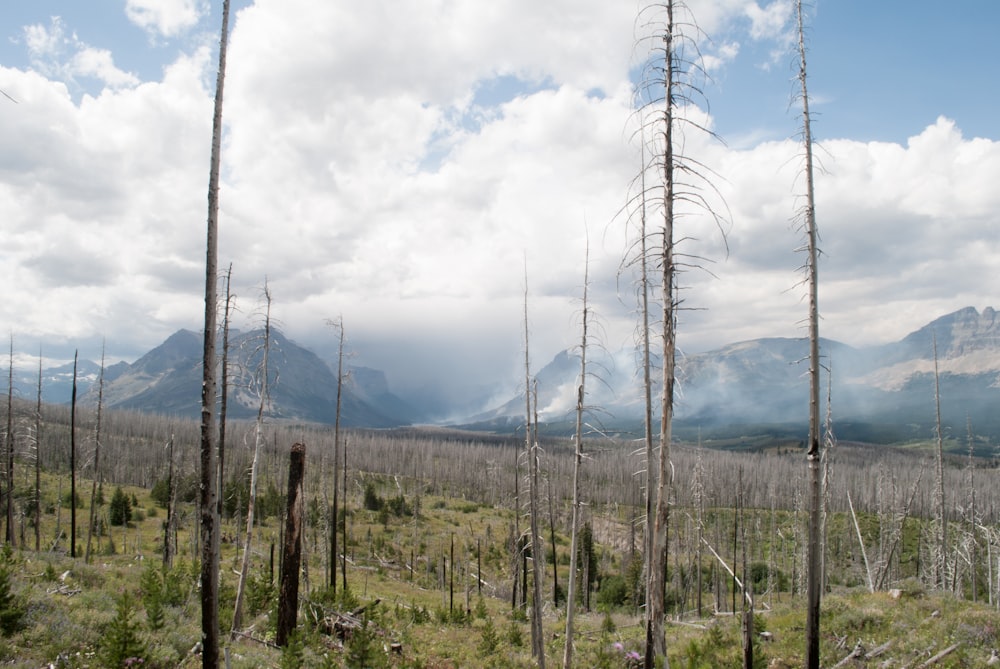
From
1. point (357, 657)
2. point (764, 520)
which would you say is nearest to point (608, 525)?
point (764, 520)

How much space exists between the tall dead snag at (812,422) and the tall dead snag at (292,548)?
1235cm

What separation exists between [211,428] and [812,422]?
47.7 ft

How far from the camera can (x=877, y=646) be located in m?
16.6

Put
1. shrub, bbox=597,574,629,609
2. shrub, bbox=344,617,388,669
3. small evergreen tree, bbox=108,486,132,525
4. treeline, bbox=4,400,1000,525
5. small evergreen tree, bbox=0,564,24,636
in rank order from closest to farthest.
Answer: small evergreen tree, bbox=0,564,24,636 → shrub, bbox=344,617,388,669 → shrub, bbox=597,574,629,609 → small evergreen tree, bbox=108,486,132,525 → treeline, bbox=4,400,1000,525

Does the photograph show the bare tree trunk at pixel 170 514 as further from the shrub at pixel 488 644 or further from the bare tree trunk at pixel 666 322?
the bare tree trunk at pixel 666 322

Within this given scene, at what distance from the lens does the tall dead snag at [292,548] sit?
12.1 meters

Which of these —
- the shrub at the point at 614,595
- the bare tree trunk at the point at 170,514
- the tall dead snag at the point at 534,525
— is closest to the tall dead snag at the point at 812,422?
the tall dead snag at the point at 534,525

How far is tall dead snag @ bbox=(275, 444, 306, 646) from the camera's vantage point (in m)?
12.1

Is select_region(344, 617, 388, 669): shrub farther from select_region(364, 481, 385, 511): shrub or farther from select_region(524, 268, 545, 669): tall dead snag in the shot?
select_region(364, 481, 385, 511): shrub

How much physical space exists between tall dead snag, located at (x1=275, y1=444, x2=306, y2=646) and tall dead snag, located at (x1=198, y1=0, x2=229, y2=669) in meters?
2.64

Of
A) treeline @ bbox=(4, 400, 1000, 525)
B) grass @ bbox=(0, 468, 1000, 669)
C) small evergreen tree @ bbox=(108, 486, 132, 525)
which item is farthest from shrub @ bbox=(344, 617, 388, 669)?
treeline @ bbox=(4, 400, 1000, 525)

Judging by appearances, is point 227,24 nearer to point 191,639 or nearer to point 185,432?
point 191,639

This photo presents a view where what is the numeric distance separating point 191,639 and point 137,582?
32.5 ft

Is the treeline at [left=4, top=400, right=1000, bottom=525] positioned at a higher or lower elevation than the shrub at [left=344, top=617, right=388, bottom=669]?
lower
